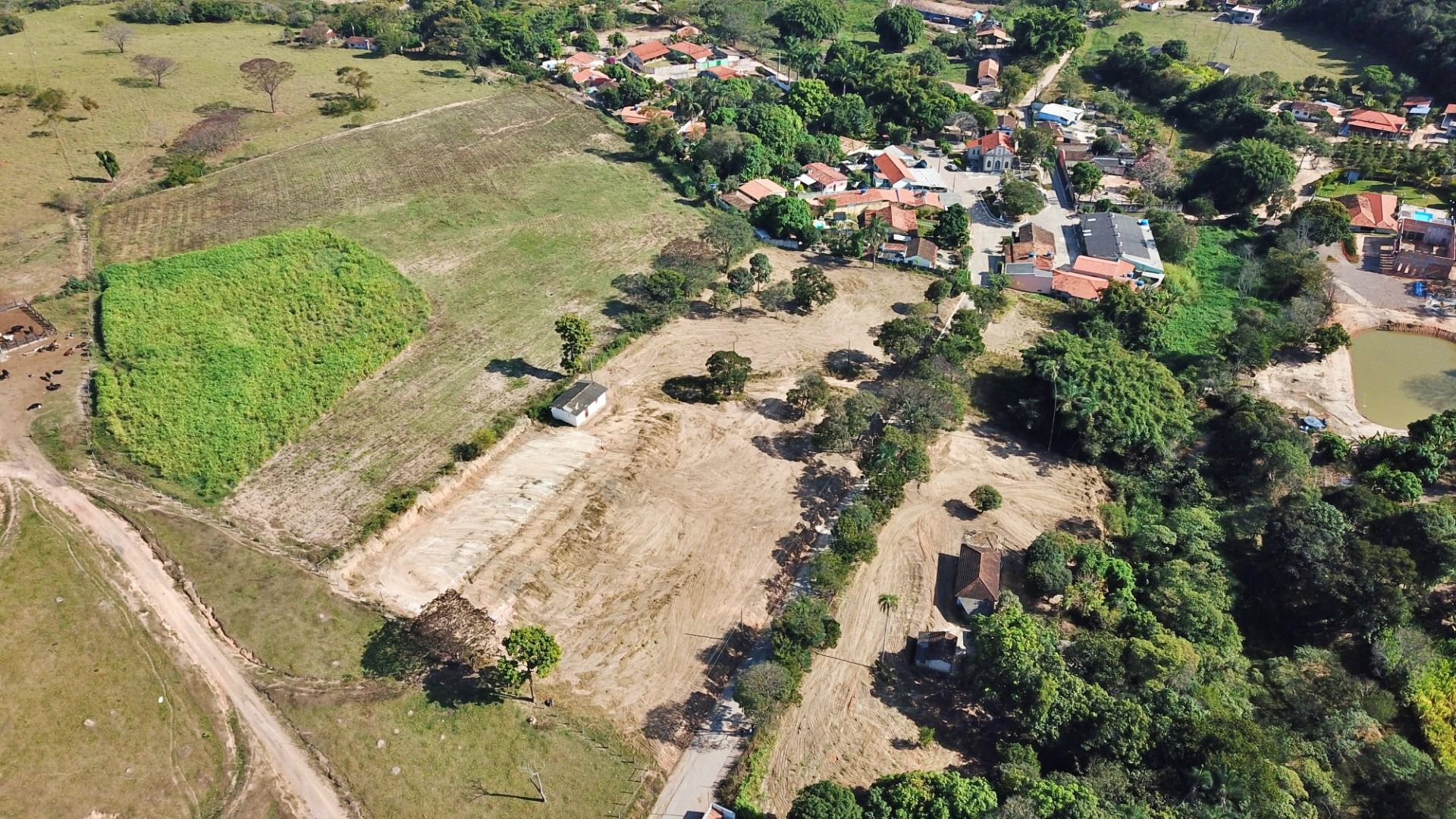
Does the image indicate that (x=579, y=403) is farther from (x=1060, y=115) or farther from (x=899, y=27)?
(x=899, y=27)

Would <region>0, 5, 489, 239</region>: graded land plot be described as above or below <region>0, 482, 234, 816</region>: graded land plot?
above

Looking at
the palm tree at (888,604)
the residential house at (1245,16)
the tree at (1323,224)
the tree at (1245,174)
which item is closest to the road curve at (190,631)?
the palm tree at (888,604)

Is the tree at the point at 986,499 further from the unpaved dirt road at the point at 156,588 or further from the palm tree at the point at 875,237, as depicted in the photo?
the unpaved dirt road at the point at 156,588

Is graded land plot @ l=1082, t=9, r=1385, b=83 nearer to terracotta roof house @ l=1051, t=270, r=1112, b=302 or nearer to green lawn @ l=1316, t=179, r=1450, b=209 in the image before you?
green lawn @ l=1316, t=179, r=1450, b=209

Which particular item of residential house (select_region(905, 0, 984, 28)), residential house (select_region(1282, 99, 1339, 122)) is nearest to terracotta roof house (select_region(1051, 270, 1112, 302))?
residential house (select_region(1282, 99, 1339, 122))

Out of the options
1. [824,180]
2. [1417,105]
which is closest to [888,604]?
[824,180]

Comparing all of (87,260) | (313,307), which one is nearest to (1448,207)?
(313,307)
